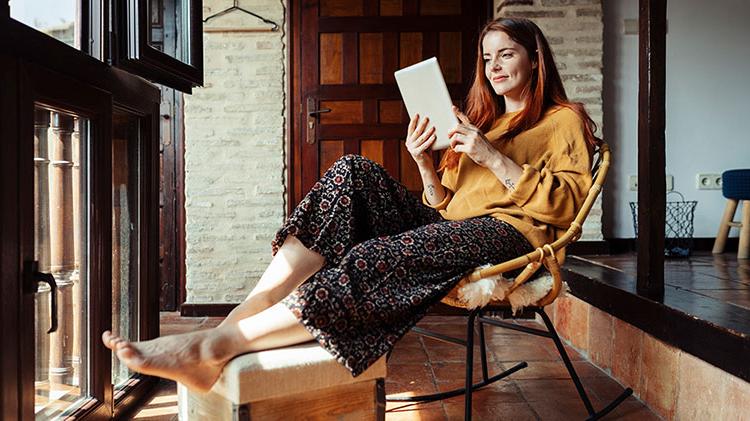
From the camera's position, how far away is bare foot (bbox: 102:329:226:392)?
4.30 feet

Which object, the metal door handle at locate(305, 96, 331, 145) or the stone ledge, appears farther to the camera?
the metal door handle at locate(305, 96, 331, 145)

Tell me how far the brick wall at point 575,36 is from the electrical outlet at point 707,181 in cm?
85

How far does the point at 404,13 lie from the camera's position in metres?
4.04

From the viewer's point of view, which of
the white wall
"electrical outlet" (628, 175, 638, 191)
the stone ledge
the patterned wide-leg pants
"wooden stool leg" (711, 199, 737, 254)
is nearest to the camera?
the patterned wide-leg pants

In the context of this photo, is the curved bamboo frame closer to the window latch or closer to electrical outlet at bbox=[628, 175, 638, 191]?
the window latch

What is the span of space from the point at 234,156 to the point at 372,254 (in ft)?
8.35

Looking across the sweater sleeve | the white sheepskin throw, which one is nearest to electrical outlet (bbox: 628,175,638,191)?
the sweater sleeve

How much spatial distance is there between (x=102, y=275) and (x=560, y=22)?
2.85 meters

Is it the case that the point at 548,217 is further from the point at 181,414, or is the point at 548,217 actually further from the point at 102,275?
the point at 102,275

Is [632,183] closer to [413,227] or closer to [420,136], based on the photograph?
[420,136]

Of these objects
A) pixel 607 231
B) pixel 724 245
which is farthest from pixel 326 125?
pixel 724 245

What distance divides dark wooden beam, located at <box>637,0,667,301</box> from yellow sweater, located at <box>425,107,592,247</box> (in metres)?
0.34

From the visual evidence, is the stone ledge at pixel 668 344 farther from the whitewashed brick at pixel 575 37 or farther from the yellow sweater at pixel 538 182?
the whitewashed brick at pixel 575 37

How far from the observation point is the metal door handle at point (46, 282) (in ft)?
4.76
